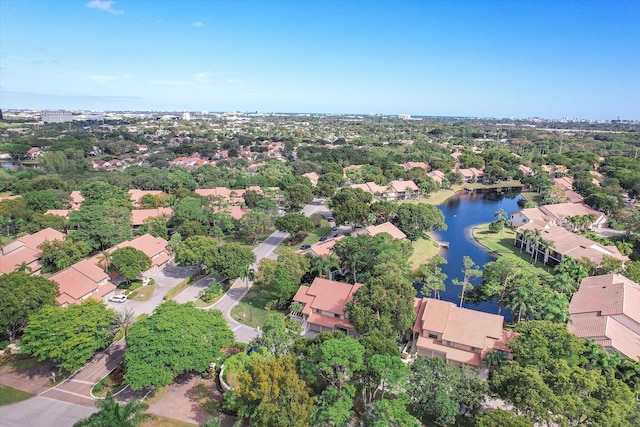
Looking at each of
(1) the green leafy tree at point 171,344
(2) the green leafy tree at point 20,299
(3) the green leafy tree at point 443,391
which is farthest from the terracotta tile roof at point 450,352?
(2) the green leafy tree at point 20,299

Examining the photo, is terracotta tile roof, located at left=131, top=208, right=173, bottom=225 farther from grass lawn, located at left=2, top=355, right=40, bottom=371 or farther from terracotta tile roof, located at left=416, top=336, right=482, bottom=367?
terracotta tile roof, located at left=416, top=336, right=482, bottom=367

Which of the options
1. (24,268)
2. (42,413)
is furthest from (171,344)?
(24,268)

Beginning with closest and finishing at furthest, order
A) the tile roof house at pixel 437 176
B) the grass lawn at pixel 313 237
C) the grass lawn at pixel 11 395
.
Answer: the grass lawn at pixel 11 395 < the grass lawn at pixel 313 237 < the tile roof house at pixel 437 176

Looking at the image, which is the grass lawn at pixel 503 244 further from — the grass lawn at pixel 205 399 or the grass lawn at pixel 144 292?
the grass lawn at pixel 144 292

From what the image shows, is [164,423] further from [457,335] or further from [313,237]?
[313,237]

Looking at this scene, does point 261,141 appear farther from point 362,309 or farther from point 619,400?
point 619,400
